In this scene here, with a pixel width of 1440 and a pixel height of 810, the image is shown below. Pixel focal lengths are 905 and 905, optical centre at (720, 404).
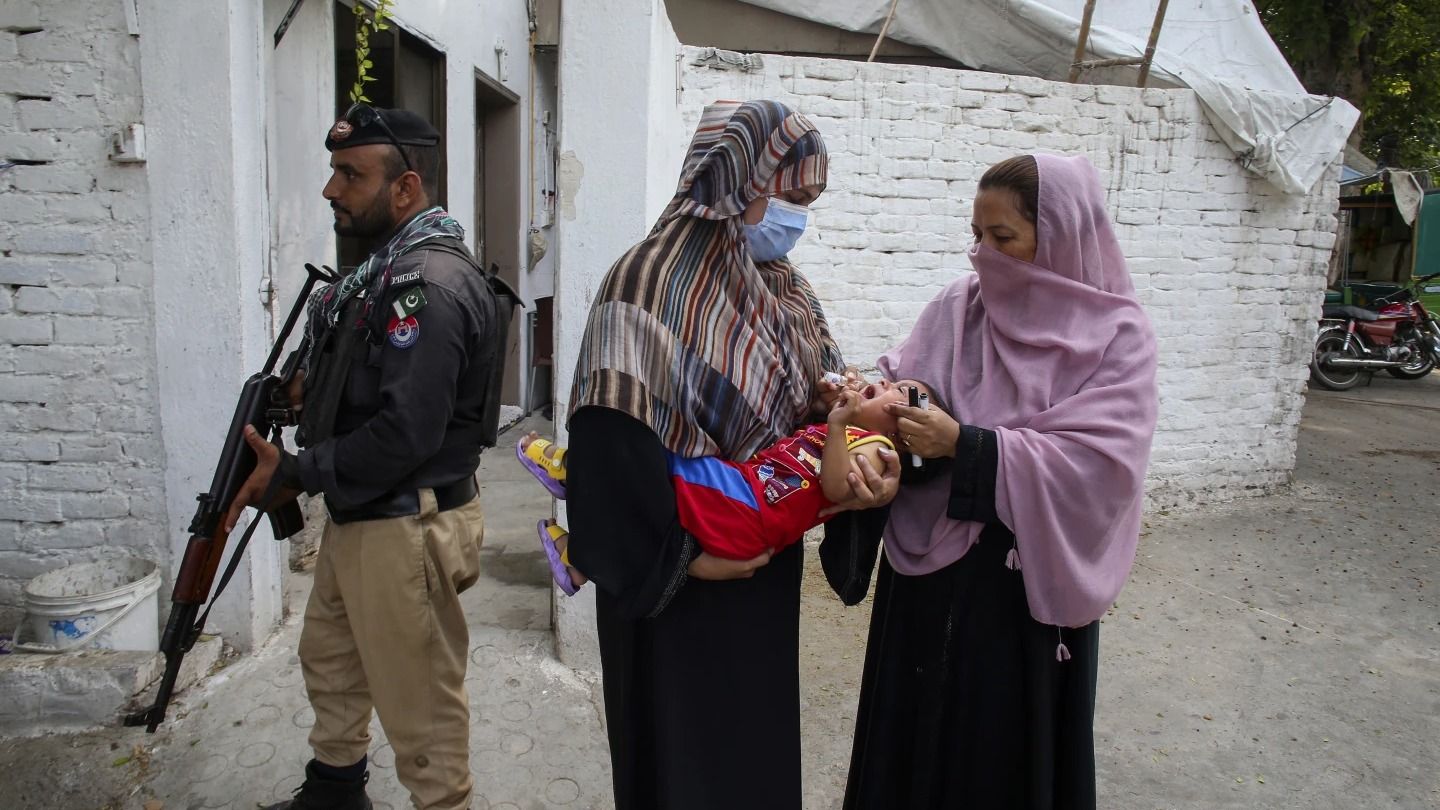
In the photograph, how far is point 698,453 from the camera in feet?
5.44

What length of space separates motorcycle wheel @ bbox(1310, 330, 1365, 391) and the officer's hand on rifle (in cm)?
1215

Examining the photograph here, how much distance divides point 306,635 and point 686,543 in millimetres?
1293

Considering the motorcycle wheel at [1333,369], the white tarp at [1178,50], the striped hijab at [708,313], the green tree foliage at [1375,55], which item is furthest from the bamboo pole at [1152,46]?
the motorcycle wheel at [1333,369]

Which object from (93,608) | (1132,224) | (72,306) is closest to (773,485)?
Result: (93,608)

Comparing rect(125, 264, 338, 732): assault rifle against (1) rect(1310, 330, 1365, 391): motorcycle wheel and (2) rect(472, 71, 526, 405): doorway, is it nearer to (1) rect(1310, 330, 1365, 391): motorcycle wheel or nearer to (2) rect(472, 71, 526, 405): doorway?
(2) rect(472, 71, 526, 405): doorway

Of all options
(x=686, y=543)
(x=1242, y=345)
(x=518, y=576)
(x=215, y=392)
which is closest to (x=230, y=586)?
(x=215, y=392)

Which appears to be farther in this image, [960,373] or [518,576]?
[518,576]

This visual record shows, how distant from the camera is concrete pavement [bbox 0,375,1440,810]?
272cm

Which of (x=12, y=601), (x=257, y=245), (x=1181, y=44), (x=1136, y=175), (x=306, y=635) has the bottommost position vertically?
(x=12, y=601)

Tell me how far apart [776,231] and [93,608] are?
2526 millimetres

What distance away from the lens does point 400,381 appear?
204cm

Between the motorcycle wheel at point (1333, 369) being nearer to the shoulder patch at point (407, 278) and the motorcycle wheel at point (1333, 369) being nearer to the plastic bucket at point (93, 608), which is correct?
the shoulder patch at point (407, 278)

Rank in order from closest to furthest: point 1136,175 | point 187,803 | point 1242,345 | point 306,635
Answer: point 306,635, point 187,803, point 1136,175, point 1242,345

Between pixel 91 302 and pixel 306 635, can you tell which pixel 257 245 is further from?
pixel 306 635
